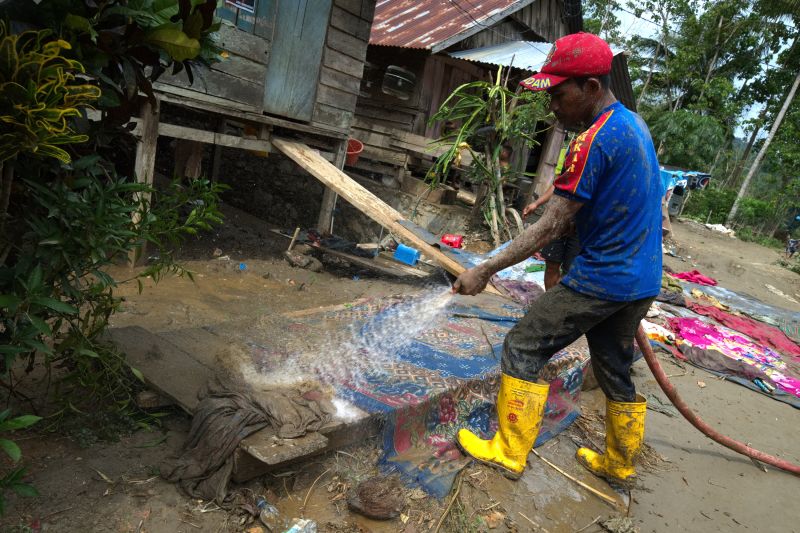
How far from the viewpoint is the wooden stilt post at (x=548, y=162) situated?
1226 centimetres

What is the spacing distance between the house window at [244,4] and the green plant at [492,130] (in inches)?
130

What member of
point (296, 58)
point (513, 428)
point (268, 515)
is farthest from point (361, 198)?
point (268, 515)

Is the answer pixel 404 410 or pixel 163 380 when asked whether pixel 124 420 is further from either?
pixel 404 410

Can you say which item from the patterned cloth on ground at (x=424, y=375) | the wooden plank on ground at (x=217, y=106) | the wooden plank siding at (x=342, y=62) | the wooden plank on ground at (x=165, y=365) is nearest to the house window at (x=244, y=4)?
the wooden plank on ground at (x=217, y=106)

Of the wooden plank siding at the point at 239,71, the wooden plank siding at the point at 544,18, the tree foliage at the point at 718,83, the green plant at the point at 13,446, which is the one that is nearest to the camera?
the green plant at the point at 13,446

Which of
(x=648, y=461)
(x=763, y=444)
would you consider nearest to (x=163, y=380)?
(x=648, y=461)

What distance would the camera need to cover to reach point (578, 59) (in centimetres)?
243

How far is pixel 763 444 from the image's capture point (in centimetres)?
446

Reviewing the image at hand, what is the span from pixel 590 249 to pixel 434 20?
11.0 m

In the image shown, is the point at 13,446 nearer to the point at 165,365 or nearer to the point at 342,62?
the point at 165,365

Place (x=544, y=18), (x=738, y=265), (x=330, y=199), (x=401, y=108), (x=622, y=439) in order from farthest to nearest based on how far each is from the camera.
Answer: (x=738, y=265), (x=544, y=18), (x=401, y=108), (x=330, y=199), (x=622, y=439)

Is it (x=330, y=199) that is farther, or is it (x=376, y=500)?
(x=330, y=199)

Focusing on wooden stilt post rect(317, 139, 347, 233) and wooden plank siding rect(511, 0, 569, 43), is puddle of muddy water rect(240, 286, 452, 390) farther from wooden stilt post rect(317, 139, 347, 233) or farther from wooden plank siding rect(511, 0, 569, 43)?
wooden plank siding rect(511, 0, 569, 43)

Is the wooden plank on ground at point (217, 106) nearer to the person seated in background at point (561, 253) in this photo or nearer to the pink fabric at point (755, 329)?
the person seated in background at point (561, 253)
